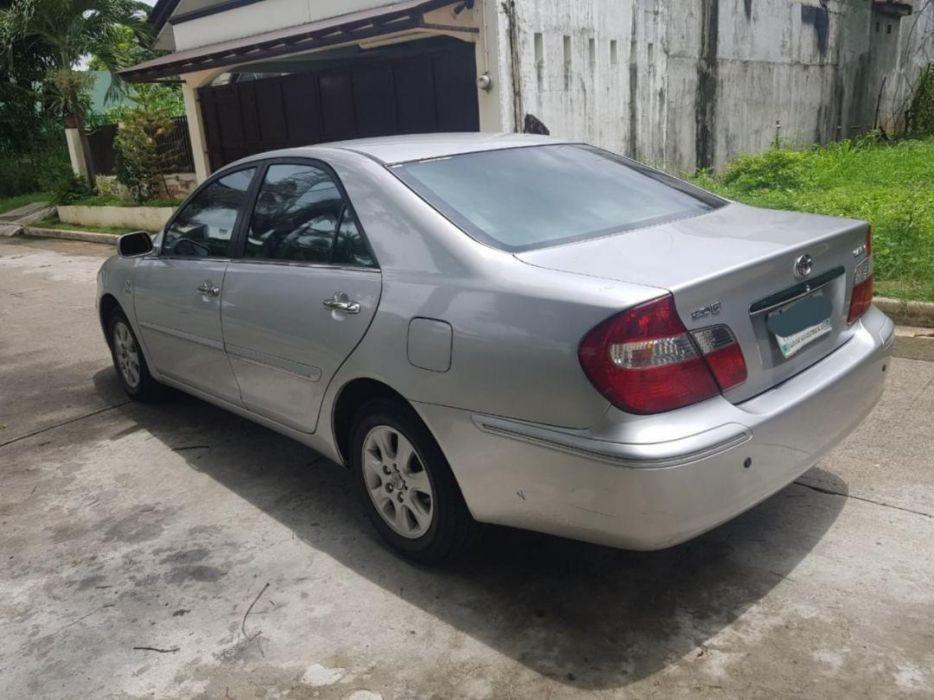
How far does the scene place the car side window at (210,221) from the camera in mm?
4164

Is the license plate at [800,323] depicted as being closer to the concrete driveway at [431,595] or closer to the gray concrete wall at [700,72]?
the concrete driveway at [431,595]

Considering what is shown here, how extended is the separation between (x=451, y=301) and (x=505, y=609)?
3.59 ft

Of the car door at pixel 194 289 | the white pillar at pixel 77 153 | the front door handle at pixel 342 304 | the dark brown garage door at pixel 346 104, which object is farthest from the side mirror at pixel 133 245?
the white pillar at pixel 77 153

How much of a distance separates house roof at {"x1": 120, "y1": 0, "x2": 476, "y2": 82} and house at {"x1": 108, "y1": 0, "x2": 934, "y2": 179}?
31 mm

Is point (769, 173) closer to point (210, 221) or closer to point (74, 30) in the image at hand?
point (210, 221)

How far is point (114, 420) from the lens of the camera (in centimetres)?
526

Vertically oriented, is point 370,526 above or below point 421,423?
below

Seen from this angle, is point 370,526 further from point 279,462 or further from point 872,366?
point 872,366

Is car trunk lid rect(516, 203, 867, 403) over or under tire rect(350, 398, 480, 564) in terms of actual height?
over

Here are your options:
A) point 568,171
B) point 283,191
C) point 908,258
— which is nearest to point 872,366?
point 568,171

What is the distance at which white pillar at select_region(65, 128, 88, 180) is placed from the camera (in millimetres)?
18297

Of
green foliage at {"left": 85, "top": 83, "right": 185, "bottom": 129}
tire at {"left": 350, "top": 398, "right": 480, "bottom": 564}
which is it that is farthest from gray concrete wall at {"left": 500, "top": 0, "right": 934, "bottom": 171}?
green foliage at {"left": 85, "top": 83, "right": 185, "bottom": 129}

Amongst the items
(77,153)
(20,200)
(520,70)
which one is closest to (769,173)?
(520,70)

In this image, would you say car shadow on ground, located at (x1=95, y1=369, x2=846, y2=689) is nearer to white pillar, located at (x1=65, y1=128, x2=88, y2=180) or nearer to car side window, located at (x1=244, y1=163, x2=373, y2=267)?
car side window, located at (x1=244, y1=163, x2=373, y2=267)
